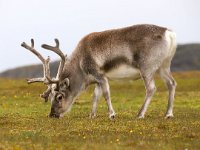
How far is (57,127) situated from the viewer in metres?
18.5

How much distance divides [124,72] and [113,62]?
22.0 inches

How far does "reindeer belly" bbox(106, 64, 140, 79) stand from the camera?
20906 mm

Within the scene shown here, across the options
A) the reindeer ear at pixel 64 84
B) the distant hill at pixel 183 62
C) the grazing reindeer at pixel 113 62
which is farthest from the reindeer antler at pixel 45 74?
the distant hill at pixel 183 62

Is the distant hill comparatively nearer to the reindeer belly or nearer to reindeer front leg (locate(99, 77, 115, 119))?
reindeer front leg (locate(99, 77, 115, 119))

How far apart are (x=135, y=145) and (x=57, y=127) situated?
458 cm

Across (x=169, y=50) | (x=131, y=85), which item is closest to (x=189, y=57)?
(x=131, y=85)

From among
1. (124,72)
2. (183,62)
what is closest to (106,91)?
(124,72)

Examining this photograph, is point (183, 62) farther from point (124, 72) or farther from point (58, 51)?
point (124, 72)

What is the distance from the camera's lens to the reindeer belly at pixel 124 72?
20906 mm

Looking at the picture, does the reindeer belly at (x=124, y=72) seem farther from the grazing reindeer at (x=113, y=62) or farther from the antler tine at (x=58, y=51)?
the antler tine at (x=58, y=51)

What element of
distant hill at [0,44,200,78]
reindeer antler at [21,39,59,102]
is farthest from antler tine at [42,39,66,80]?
distant hill at [0,44,200,78]

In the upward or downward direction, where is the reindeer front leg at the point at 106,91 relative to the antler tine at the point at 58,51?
downward

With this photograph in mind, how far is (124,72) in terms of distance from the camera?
68.7 ft

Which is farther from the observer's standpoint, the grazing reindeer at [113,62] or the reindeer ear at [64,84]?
the reindeer ear at [64,84]
